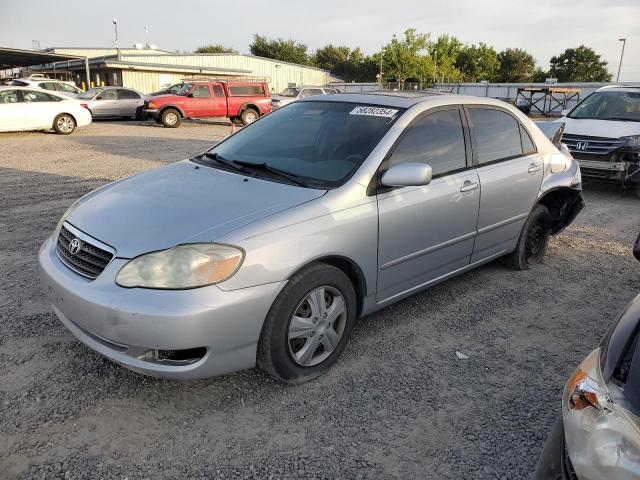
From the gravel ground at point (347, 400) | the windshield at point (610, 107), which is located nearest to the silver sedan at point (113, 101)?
the windshield at point (610, 107)

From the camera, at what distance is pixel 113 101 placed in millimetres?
20953

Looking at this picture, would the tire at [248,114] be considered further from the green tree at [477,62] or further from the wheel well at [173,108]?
the green tree at [477,62]

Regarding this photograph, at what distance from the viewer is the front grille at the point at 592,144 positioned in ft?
26.3

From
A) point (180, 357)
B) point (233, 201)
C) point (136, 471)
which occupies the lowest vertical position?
point (136, 471)

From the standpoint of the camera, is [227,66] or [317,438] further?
[227,66]

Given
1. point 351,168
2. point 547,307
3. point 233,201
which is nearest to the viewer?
point 233,201

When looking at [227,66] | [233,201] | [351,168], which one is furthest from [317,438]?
[227,66]

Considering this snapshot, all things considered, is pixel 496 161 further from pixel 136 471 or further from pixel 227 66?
pixel 227 66

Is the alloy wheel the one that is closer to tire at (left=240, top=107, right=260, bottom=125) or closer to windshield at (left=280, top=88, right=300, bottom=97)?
tire at (left=240, top=107, right=260, bottom=125)

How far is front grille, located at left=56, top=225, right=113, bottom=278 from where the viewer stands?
105 inches

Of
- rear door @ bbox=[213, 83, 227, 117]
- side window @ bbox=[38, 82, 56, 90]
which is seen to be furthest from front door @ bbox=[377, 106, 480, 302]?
side window @ bbox=[38, 82, 56, 90]

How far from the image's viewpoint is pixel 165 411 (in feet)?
8.99

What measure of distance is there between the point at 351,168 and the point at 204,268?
121 cm

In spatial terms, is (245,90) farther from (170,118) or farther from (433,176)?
Result: (433,176)
